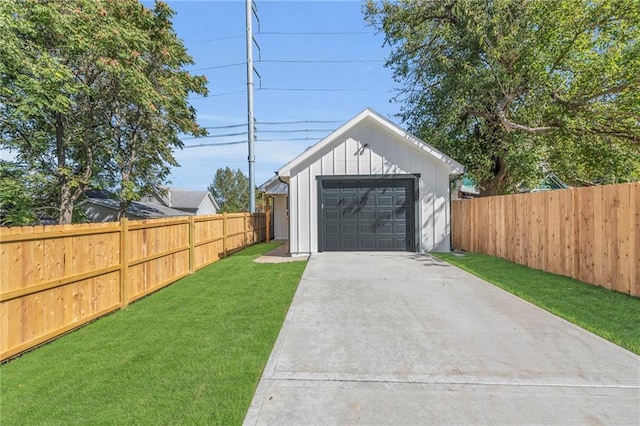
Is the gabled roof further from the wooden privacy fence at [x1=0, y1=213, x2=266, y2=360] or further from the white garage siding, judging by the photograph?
the wooden privacy fence at [x1=0, y1=213, x2=266, y2=360]

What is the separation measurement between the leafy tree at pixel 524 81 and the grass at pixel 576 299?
6772mm

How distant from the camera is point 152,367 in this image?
11.1ft

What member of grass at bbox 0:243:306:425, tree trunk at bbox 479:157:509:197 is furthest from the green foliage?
tree trunk at bbox 479:157:509:197

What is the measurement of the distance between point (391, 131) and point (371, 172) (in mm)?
1390

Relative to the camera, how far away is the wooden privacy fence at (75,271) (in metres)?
3.80

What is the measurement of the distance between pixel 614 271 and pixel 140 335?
300 inches

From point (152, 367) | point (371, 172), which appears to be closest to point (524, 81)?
point (371, 172)

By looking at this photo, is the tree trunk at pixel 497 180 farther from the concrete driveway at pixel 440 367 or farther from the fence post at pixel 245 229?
the fence post at pixel 245 229

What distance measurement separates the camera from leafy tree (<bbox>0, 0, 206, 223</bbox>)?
10.9 meters

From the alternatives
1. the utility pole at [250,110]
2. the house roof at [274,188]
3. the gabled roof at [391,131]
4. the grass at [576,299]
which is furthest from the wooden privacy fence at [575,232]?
the house roof at [274,188]

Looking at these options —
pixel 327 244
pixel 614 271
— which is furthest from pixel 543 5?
pixel 327 244

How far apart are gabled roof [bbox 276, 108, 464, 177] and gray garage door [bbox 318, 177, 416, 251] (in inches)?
39.9

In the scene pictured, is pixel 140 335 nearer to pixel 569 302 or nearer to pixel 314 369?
pixel 314 369

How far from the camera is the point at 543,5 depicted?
11.4 m
